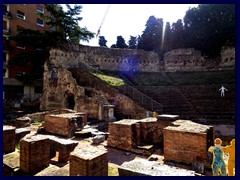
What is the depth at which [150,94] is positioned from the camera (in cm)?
1991

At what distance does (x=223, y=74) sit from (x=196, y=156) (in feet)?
71.9

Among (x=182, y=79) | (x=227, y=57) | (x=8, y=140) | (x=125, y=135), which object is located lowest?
(x=125, y=135)

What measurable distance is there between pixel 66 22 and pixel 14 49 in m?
9.01

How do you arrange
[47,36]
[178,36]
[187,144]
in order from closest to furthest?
1. [187,144]
2. [47,36]
3. [178,36]

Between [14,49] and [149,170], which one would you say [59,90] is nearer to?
[14,49]

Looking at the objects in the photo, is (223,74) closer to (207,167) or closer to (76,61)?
(76,61)

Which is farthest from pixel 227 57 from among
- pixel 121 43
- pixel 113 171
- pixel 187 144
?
pixel 113 171

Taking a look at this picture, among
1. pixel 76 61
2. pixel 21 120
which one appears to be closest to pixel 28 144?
pixel 21 120

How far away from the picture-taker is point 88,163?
12.4ft

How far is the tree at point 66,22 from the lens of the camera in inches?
1048

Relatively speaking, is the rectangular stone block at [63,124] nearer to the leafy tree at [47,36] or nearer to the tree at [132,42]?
the leafy tree at [47,36]

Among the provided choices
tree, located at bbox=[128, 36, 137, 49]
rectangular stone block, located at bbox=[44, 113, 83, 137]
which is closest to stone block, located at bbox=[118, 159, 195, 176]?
rectangular stone block, located at bbox=[44, 113, 83, 137]

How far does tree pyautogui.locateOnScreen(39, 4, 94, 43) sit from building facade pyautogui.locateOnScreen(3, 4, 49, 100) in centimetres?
351

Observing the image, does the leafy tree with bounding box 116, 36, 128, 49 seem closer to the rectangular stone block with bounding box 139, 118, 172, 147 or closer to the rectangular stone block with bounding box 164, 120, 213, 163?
the rectangular stone block with bounding box 139, 118, 172, 147
